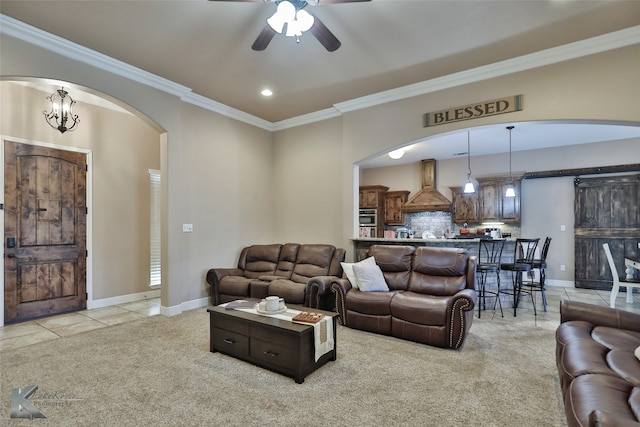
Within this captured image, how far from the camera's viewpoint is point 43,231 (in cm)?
452

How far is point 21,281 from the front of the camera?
4.31 metres

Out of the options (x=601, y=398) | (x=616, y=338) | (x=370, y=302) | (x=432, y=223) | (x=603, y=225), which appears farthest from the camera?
(x=432, y=223)

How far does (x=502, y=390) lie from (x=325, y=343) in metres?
1.44

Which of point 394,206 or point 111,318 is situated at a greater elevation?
point 394,206

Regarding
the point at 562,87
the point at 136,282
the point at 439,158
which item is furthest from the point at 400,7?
the point at 439,158

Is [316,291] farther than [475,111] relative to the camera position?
Yes

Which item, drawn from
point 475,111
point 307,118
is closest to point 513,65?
point 475,111

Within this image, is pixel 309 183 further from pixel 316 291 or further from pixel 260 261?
pixel 316 291

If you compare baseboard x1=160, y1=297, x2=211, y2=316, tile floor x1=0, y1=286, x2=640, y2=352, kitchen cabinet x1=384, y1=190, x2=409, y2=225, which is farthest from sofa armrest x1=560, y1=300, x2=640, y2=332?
kitchen cabinet x1=384, y1=190, x2=409, y2=225

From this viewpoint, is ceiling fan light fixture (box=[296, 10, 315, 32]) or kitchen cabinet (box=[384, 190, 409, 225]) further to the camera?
kitchen cabinet (box=[384, 190, 409, 225])

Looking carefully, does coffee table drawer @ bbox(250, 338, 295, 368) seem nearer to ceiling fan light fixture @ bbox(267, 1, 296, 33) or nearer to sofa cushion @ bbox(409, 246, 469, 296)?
sofa cushion @ bbox(409, 246, 469, 296)

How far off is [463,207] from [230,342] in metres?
6.93

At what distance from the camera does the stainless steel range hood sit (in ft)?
27.5

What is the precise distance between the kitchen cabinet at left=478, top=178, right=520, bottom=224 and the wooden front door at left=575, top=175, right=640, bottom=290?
1.11m
